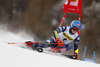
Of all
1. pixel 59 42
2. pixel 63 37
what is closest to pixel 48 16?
pixel 63 37

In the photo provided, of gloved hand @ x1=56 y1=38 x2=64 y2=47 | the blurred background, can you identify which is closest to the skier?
gloved hand @ x1=56 y1=38 x2=64 y2=47

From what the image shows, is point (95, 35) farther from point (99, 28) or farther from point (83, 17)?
point (83, 17)

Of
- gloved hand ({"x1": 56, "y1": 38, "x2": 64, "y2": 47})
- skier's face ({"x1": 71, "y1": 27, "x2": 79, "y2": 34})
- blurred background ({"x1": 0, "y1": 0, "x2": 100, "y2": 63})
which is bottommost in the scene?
gloved hand ({"x1": 56, "y1": 38, "x2": 64, "y2": 47})

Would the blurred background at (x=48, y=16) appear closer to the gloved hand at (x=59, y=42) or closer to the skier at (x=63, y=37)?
the skier at (x=63, y=37)

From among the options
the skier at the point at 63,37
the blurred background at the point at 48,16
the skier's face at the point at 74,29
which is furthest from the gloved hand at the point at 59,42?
the blurred background at the point at 48,16

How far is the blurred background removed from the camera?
1108 centimetres

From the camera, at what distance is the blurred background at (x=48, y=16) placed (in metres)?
11.1

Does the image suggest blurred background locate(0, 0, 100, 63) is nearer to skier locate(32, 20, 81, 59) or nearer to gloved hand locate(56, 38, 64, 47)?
skier locate(32, 20, 81, 59)

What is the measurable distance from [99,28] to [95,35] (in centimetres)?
70

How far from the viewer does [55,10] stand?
40.8 feet

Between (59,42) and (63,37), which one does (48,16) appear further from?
(59,42)

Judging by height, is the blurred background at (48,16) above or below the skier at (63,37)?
above

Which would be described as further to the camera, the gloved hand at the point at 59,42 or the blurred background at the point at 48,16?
the blurred background at the point at 48,16

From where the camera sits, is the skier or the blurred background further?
the blurred background
